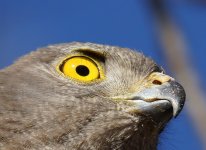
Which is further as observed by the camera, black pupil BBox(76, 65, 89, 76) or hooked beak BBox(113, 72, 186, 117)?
black pupil BBox(76, 65, 89, 76)

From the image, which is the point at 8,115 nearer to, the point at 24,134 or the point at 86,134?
the point at 24,134

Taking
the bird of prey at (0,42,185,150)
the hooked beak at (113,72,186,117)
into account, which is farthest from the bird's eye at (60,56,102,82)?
the hooked beak at (113,72,186,117)

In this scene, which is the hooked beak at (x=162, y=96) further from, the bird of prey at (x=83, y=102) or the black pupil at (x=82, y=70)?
the black pupil at (x=82, y=70)

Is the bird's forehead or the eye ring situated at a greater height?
the bird's forehead

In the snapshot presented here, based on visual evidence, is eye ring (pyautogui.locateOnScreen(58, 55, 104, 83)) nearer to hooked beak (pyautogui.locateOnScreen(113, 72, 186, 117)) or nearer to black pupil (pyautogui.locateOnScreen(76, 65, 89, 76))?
black pupil (pyautogui.locateOnScreen(76, 65, 89, 76))

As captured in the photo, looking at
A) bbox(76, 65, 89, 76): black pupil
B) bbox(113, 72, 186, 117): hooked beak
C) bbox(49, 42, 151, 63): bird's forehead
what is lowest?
bbox(113, 72, 186, 117): hooked beak

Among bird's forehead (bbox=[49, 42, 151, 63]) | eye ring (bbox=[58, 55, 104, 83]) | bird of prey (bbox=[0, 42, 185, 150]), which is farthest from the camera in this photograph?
bird's forehead (bbox=[49, 42, 151, 63])

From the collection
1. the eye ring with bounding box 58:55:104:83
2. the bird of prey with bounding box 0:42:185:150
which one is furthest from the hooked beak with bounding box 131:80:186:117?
the eye ring with bounding box 58:55:104:83

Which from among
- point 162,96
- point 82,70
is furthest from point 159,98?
point 82,70

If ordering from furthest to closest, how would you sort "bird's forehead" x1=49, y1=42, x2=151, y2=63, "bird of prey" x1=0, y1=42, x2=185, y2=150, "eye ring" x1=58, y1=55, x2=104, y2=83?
1. "bird's forehead" x1=49, y1=42, x2=151, y2=63
2. "eye ring" x1=58, y1=55, x2=104, y2=83
3. "bird of prey" x1=0, y1=42, x2=185, y2=150
